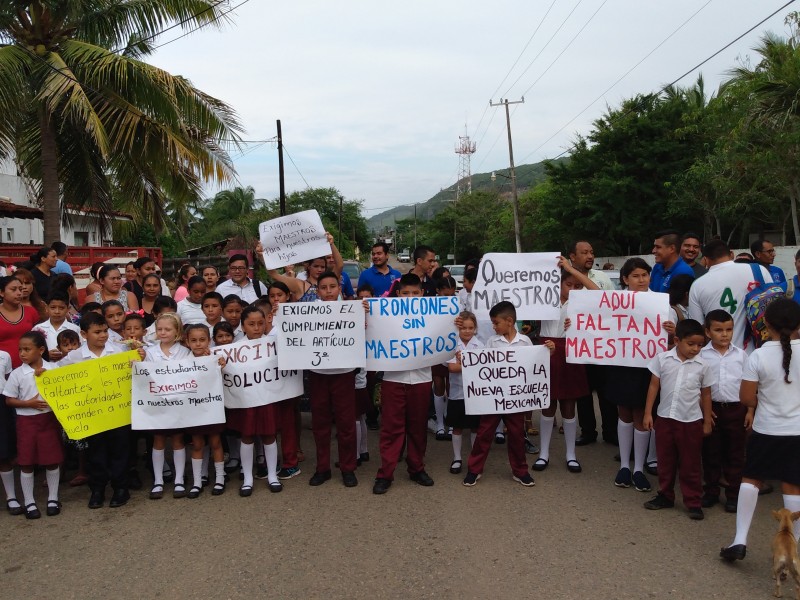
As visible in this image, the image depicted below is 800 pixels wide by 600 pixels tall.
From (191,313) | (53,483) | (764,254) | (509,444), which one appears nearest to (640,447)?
(509,444)

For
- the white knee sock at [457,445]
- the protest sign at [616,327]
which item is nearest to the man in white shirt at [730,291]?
the protest sign at [616,327]

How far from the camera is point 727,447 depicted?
5340 millimetres

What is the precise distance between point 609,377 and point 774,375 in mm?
2034

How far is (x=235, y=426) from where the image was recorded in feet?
19.3

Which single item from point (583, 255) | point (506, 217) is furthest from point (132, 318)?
point (506, 217)

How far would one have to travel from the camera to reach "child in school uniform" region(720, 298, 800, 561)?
409 centimetres

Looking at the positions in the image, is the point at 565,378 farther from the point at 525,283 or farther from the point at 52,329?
the point at 52,329

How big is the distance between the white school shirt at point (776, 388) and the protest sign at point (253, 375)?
3.70 meters

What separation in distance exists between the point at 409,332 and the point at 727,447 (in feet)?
8.98

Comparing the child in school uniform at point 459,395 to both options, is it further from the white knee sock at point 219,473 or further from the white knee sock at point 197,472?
the white knee sock at point 197,472

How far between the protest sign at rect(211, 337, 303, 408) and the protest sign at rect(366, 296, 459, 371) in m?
0.82

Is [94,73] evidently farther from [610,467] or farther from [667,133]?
[667,133]

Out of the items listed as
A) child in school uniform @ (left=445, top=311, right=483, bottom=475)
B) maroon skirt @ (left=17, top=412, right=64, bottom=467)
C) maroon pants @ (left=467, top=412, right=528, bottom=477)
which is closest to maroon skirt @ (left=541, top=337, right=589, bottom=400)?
maroon pants @ (left=467, top=412, right=528, bottom=477)

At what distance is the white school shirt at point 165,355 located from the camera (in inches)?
230
